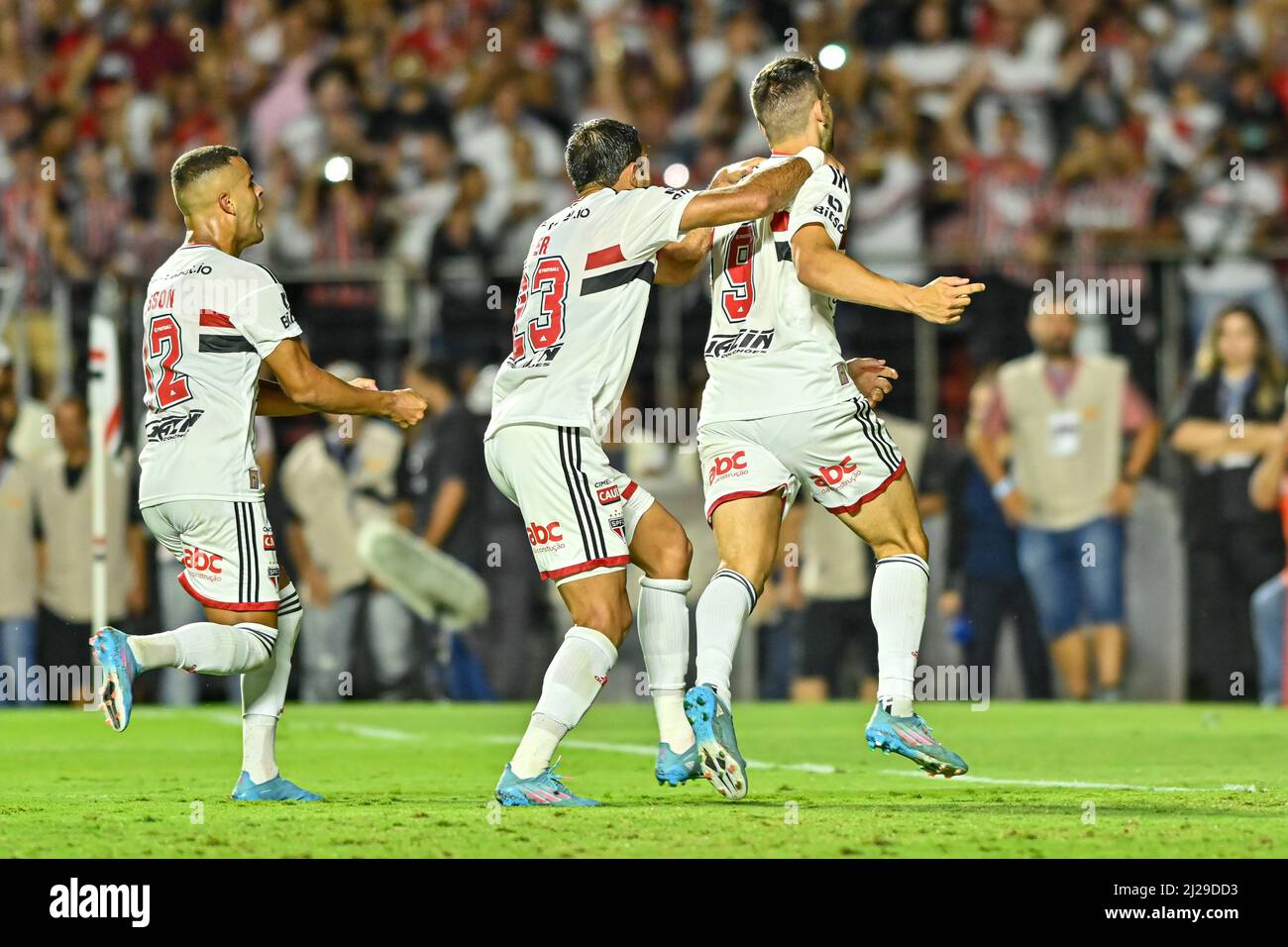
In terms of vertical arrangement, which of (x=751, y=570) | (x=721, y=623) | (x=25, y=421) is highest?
(x=25, y=421)

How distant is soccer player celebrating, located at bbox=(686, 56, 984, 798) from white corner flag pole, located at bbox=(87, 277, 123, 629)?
664 centimetres

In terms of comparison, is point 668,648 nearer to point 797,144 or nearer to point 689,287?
point 797,144

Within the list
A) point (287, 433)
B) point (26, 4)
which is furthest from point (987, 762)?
point (26, 4)

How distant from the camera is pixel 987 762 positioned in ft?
29.6

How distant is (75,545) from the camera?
1335cm

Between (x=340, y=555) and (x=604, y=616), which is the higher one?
(x=340, y=555)

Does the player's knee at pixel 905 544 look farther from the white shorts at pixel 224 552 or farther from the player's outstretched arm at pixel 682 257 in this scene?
the white shorts at pixel 224 552

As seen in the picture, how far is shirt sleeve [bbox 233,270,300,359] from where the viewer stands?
691cm

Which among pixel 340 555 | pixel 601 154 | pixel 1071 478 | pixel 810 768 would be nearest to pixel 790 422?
pixel 601 154

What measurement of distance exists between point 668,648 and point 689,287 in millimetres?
6505

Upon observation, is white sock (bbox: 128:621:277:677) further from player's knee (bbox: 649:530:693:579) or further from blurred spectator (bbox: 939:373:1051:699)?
blurred spectator (bbox: 939:373:1051:699)
